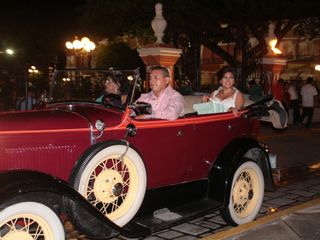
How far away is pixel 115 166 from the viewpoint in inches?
153

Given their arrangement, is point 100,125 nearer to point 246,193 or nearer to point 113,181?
point 113,181

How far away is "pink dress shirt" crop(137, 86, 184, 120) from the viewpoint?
4398mm

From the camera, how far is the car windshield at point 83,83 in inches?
174

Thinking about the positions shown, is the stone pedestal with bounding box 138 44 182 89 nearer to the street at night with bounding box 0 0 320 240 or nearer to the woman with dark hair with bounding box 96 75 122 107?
the street at night with bounding box 0 0 320 240

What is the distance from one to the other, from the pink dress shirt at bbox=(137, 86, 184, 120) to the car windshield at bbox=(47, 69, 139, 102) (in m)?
0.43

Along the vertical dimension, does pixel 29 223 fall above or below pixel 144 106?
below

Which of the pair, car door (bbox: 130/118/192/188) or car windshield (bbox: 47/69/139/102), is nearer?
car door (bbox: 130/118/192/188)

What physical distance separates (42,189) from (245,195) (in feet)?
8.79

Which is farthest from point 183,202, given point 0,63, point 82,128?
point 0,63

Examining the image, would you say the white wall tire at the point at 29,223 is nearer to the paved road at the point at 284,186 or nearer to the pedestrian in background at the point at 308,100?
the paved road at the point at 284,186

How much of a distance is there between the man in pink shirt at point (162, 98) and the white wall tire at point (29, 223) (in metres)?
1.55

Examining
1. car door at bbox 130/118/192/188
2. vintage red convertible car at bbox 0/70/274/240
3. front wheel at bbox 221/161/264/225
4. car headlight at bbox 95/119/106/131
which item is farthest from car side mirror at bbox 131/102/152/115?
front wheel at bbox 221/161/264/225

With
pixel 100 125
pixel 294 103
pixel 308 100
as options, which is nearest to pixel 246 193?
pixel 100 125

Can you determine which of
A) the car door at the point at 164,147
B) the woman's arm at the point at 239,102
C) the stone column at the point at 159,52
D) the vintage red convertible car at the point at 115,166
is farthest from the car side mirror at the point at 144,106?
the stone column at the point at 159,52
